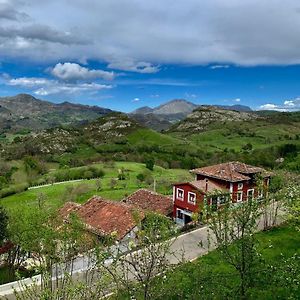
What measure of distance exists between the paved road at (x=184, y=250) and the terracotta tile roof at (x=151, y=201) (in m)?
9.93

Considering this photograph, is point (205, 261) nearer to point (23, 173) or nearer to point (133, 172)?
point (133, 172)

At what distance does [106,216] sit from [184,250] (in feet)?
36.5

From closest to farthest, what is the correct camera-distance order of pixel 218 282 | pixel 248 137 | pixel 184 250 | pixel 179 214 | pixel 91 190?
pixel 218 282 → pixel 184 250 → pixel 179 214 → pixel 91 190 → pixel 248 137

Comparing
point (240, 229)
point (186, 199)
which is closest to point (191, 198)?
point (186, 199)

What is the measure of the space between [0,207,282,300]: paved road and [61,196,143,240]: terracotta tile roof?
13.6 ft

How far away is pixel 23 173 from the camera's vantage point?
298 feet

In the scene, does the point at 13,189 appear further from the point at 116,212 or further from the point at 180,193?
the point at 116,212

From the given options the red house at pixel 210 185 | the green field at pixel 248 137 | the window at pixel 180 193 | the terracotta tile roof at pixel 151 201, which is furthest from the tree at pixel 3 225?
the green field at pixel 248 137

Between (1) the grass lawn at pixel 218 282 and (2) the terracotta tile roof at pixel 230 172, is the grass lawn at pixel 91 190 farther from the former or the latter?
(1) the grass lawn at pixel 218 282

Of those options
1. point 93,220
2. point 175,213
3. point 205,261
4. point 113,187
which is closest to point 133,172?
point 113,187

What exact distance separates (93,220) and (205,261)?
522 inches

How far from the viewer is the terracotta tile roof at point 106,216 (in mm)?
33500

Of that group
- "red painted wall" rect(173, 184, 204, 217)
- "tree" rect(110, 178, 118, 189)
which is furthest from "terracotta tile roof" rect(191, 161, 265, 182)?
"tree" rect(110, 178, 118, 189)

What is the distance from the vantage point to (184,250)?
90.6ft
